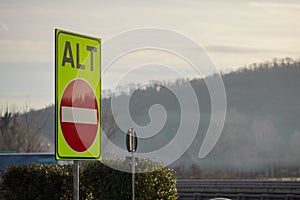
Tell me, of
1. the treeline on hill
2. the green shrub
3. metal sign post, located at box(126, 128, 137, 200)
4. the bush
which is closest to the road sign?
metal sign post, located at box(126, 128, 137, 200)

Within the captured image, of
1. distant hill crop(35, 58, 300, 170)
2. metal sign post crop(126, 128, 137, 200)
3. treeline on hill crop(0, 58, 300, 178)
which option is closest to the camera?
metal sign post crop(126, 128, 137, 200)

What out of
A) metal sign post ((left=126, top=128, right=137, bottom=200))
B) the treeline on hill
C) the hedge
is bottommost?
the hedge

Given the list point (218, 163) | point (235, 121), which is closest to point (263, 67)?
point (235, 121)

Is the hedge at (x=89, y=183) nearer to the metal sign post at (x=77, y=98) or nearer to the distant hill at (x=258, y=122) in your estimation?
the metal sign post at (x=77, y=98)

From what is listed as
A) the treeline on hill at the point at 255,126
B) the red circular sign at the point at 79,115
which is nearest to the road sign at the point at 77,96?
the red circular sign at the point at 79,115

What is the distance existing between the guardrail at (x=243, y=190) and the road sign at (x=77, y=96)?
32530mm

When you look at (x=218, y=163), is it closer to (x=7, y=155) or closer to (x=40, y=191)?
(x=7, y=155)

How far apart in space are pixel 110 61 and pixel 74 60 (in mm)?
4360

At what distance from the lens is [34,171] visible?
774 inches

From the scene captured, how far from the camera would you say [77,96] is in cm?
800

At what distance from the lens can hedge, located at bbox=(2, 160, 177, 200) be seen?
19031 millimetres

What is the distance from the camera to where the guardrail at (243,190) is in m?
41.3

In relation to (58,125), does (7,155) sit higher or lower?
higher

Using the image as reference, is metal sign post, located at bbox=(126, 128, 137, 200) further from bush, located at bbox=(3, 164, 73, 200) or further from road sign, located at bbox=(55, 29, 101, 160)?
road sign, located at bbox=(55, 29, 101, 160)
